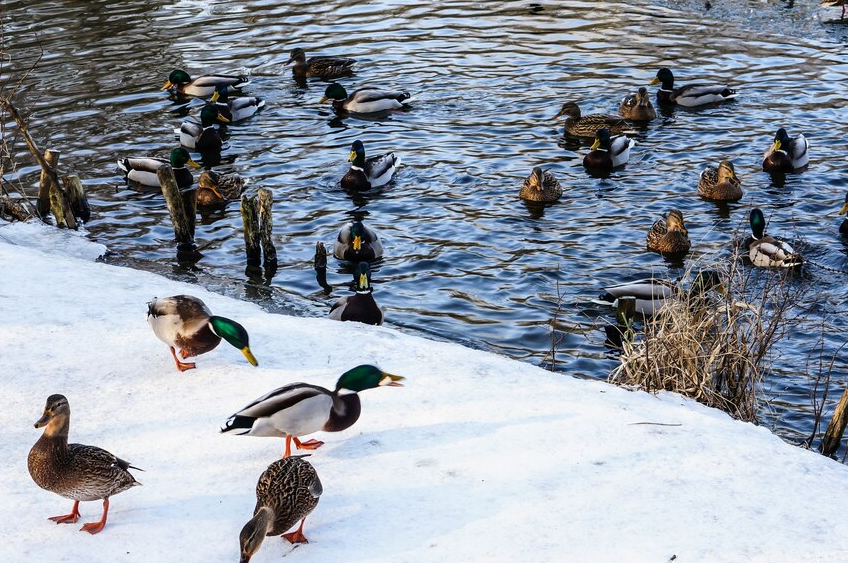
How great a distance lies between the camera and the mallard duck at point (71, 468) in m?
5.84

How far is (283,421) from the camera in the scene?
21.6 ft

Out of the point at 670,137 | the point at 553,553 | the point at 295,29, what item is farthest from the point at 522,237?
the point at 295,29

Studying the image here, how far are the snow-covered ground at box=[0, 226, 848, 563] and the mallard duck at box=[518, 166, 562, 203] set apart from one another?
6.09 meters

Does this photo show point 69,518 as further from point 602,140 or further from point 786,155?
point 786,155

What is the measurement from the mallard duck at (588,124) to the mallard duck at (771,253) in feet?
15.7

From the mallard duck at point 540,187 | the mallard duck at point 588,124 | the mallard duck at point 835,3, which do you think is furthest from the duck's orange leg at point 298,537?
the mallard duck at point 835,3

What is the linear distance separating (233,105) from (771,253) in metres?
10.6

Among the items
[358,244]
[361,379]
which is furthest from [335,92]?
[361,379]

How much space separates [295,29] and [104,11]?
18.7 feet

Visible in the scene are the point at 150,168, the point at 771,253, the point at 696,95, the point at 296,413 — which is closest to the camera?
the point at 296,413

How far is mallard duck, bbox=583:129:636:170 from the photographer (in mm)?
16188

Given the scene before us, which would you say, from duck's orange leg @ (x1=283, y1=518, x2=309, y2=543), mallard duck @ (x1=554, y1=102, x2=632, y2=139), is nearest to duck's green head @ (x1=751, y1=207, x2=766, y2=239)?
mallard duck @ (x1=554, y1=102, x2=632, y2=139)

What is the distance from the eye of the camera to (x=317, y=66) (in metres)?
21.3

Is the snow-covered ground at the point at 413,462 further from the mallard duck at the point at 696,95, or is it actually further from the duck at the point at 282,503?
the mallard duck at the point at 696,95
